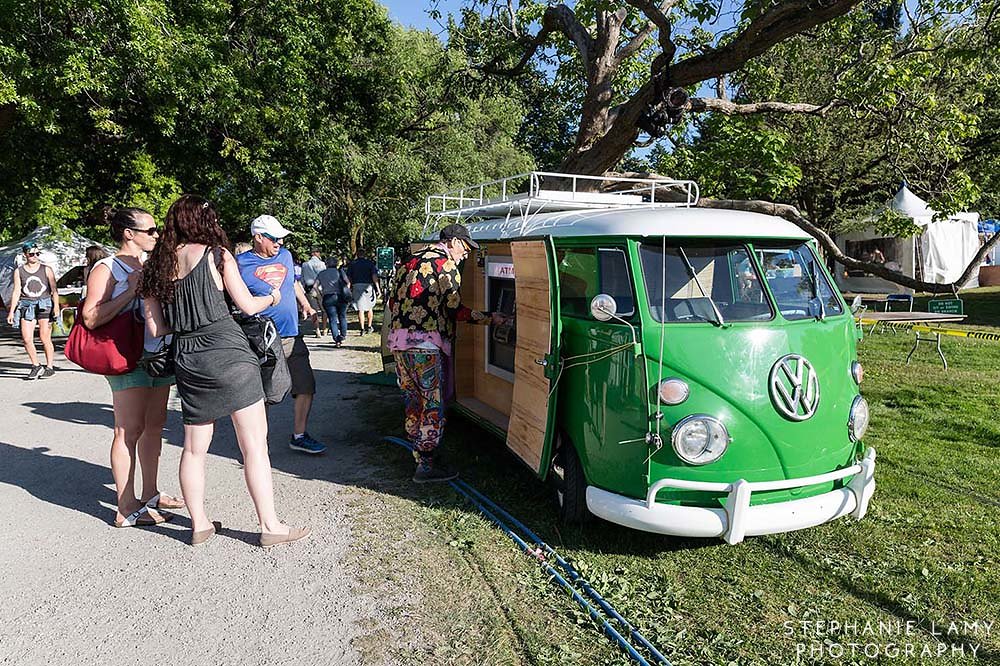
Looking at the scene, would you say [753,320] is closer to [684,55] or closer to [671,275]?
[671,275]

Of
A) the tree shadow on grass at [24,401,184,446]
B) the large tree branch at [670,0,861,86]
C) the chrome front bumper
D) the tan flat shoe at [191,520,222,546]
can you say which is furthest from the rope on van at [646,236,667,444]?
the tree shadow on grass at [24,401,184,446]

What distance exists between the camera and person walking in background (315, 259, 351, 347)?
43.0 feet

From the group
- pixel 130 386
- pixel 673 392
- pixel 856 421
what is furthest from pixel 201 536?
pixel 856 421

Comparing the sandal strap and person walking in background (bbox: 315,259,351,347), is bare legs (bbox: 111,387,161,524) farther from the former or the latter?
person walking in background (bbox: 315,259,351,347)

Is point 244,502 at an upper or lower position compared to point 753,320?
lower

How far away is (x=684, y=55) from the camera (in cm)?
1084

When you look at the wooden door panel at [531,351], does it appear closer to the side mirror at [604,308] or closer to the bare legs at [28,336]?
the side mirror at [604,308]

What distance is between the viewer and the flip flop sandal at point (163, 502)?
473 centimetres

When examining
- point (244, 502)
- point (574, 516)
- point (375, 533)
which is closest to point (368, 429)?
point (244, 502)

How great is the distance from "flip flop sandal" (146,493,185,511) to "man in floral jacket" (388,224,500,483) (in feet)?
5.67

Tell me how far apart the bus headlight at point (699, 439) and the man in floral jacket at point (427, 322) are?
187cm

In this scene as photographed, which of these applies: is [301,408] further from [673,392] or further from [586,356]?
[673,392]

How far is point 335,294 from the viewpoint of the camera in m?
13.2

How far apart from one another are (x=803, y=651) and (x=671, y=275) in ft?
6.81
